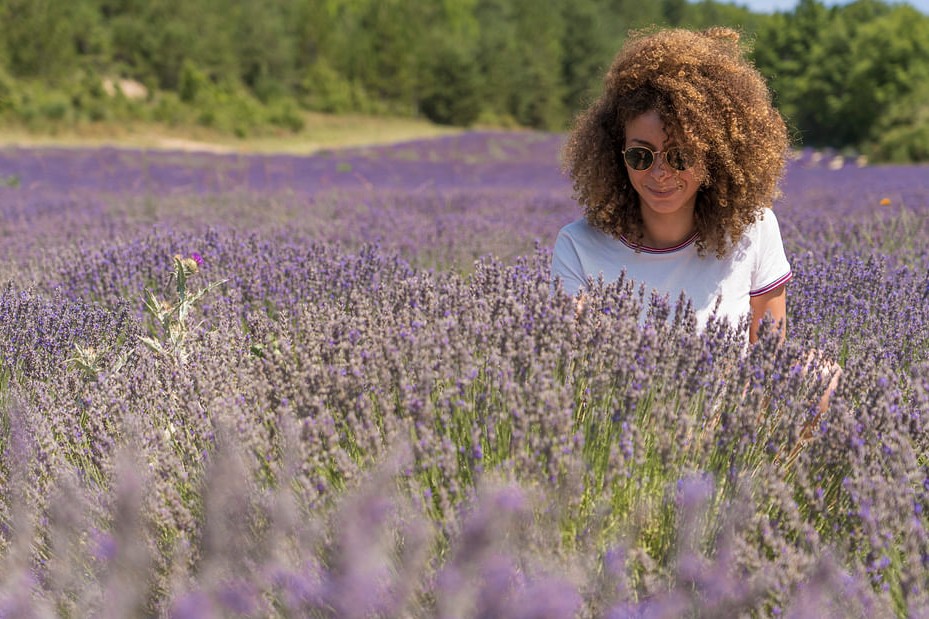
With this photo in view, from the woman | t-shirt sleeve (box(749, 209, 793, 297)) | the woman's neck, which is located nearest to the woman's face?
the woman

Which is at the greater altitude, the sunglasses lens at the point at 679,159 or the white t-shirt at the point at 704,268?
the sunglasses lens at the point at 679,159

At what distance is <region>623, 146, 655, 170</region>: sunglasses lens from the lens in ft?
7.10

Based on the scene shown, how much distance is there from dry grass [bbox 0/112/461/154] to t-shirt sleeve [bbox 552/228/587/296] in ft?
60.2

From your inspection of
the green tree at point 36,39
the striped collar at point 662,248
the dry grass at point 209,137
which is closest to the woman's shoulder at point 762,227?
the striped collar at point 662,248

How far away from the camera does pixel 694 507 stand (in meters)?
1.20

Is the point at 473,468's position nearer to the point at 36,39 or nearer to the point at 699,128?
the point at 699,128

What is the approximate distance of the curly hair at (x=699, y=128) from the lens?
7.09 ft

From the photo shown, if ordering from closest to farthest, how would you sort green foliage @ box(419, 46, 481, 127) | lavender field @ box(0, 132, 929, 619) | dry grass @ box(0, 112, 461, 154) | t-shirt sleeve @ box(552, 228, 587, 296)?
1. lavender field @ box(0, 132, 929, 619)
2. t-shirt sleeve @ box(552, 228, 587, 296)
3. dry grass @ box(0, 112, 461, 154)
4. green foliage @ box(419, 46, 481, 127)

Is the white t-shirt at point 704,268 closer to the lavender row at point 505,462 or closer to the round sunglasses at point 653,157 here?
the round sunglasses at point 653,157

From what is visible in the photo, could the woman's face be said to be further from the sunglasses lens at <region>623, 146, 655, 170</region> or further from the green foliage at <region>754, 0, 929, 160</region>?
the green foliage at <region>754, 0, 929, 160</region>

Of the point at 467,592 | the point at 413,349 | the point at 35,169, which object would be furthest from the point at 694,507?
the point at 35,169

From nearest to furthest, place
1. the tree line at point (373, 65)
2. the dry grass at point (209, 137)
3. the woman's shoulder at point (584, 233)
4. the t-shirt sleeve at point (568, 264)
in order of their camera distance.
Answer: the t-shirt sleeve at point (568, 264) → the woman's shoulder at point (584, 233) → the dry grass at point (209, 137) → the tree line at point (373, 65)

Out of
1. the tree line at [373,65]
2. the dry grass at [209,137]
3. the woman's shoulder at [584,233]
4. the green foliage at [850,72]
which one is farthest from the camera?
the green foliage at [850,72]

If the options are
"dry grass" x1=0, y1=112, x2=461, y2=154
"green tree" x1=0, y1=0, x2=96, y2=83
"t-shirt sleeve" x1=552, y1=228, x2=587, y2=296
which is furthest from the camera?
"green tree" x1=0, y1=0, x2=96, y2=83
